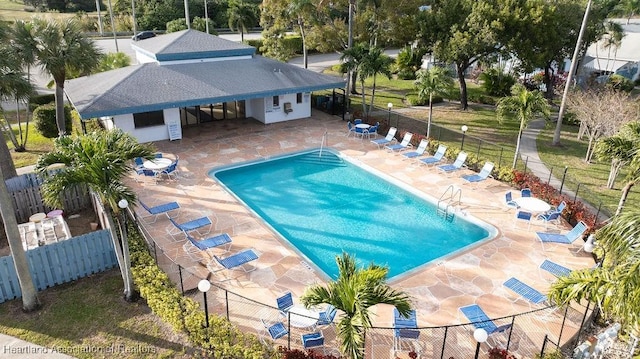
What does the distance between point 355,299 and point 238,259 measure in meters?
5.86

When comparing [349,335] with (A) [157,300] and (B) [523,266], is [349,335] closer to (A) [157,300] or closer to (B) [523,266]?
(A) [157,300]

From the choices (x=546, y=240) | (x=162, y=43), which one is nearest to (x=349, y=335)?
(x=546, y=240)

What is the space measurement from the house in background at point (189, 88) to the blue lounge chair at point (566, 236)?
15507 millimetres

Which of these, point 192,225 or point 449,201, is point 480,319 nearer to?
point 449,201

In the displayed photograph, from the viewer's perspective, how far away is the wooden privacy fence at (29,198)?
15258 mm

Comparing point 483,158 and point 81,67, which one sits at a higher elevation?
point 81,67

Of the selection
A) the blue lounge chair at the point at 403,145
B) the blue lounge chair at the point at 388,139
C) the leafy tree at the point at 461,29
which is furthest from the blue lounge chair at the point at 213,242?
the leafy tree at the point at 461,29

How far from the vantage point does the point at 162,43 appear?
2672cm

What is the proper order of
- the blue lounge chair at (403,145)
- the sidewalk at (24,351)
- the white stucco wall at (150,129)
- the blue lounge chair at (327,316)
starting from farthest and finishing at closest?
the white stucco wall at (150,129), the blue lounge chair at (403,145), the blue lounge chair at (327,316), the sidewalk at (24,351)

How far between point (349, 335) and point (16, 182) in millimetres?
14133

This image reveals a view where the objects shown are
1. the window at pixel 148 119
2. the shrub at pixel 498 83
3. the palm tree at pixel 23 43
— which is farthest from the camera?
the shrub at pixel 498 83

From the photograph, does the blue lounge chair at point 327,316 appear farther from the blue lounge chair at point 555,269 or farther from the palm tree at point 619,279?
the blue lounge chair at point 555,269

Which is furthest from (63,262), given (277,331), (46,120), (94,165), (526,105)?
(526,105)

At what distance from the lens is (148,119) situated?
75.5 ft
